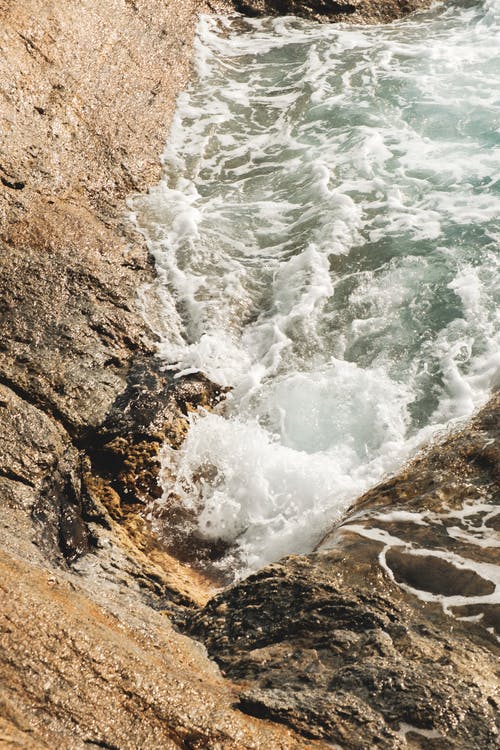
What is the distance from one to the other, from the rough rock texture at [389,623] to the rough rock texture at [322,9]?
10147 millimetres

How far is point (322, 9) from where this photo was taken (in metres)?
12.1

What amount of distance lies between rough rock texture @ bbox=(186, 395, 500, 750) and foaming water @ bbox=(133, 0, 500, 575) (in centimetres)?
73

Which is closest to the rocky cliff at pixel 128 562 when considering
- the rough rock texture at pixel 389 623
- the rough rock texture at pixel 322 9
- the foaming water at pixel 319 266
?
the rough rock texture at pixel 389 623

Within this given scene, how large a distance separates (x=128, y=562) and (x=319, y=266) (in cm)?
381

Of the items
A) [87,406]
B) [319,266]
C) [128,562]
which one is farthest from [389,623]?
[319,266]

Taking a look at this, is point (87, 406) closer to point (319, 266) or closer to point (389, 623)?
point (389, 623)

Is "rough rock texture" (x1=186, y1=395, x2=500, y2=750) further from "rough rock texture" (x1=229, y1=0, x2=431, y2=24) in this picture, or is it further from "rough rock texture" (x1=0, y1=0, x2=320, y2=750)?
"rough rock texture" (x1=229, y1=0, x2=431, y2=24)

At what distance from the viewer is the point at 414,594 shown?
134 inches

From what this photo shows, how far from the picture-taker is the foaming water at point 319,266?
16.6 ft

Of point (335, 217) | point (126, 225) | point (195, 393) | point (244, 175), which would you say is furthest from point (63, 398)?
point (244, 175)

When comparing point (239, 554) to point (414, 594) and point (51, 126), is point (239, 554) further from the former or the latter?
point (51, 126)

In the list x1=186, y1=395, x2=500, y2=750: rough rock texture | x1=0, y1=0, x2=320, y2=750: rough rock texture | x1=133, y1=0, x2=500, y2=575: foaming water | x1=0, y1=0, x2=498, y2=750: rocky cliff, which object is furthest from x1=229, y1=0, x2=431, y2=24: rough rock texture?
x1=186, y1=395, x2=500, y2=750: rough rock texture

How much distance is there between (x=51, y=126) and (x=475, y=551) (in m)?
5.82

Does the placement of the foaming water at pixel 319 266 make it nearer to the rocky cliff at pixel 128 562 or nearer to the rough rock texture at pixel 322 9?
the rocky cliff at pixel 128 562
